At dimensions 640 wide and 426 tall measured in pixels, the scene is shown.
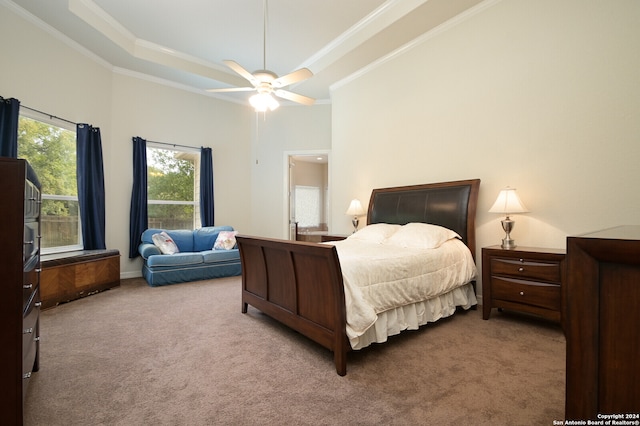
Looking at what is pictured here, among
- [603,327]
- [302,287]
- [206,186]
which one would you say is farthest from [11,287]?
[206,186]

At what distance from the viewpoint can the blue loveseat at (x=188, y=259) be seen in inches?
173

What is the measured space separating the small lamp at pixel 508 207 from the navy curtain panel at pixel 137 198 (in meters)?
5.16

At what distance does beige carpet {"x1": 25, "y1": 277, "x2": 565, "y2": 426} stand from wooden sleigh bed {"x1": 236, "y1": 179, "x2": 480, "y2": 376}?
8.8 inches

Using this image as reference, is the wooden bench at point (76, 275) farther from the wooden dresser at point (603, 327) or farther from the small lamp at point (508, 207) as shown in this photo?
the small lamp at point (508, 207)

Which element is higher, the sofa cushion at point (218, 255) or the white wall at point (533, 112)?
the white wall at point (533, 112)

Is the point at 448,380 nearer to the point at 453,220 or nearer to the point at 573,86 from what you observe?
the point at 453,220

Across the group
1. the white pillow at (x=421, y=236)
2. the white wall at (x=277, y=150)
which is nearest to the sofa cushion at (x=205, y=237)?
the white wall at (x=277, y=150)

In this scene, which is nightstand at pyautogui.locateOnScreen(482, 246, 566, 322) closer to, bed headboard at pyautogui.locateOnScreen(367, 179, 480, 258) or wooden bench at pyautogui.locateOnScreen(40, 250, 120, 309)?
bed headboard at pyautogui.locateOnScreen(367, 179, 480, 258)

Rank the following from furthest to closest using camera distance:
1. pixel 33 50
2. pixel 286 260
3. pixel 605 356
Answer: pixel 33 50 < pixel 286 260 < pixel 605 356

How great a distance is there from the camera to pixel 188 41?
14.5 feet

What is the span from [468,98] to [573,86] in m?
0.98

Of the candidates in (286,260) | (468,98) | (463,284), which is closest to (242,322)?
(286,260)

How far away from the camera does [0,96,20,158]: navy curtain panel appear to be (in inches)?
127

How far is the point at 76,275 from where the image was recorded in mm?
3658
